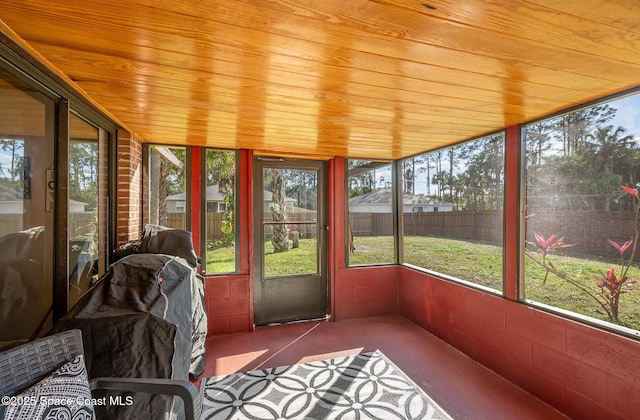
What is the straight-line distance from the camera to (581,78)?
1578 mm

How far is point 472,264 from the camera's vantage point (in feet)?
10.1

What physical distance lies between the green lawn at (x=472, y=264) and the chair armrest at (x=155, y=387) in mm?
2177

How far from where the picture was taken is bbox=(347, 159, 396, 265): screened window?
155 inches

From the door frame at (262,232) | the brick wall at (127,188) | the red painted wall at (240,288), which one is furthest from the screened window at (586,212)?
the brick wall at (127,188)

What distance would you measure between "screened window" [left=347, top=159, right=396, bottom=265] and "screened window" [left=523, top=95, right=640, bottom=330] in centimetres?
184

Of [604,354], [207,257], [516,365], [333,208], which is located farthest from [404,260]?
[207,257]

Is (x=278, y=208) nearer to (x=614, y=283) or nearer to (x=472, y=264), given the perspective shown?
(x=472, y=264)

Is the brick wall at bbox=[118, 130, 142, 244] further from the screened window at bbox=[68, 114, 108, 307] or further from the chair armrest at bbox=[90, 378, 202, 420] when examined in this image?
the chair armrest at bbox=[90, 378, 202, 420]

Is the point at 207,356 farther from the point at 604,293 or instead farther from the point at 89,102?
the point at 604,293

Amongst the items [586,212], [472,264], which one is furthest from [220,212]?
[586,212]

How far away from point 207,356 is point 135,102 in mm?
2296

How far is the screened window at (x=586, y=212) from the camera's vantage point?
6.08 feet

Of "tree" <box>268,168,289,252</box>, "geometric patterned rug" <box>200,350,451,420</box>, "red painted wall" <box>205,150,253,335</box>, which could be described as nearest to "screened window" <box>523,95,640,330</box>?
"geometric patterned rug" <box>200,350,451,420</box>

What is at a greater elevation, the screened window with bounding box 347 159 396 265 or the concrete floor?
the screened window with bounding box 347 159 396 265
